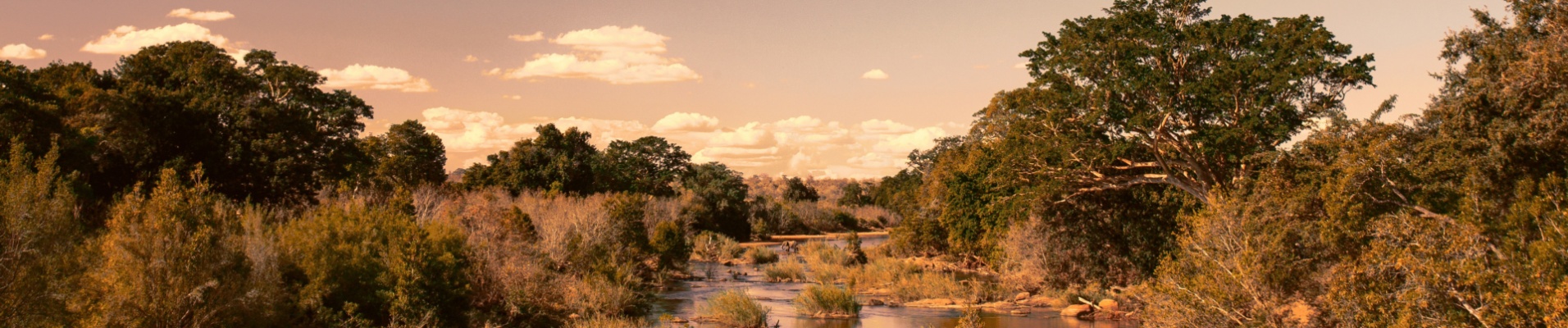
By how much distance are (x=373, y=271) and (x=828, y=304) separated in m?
12.2

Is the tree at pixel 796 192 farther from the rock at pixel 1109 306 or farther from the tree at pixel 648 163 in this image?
the rock at pixel 1109 306

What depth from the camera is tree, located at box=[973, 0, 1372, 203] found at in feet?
87.8

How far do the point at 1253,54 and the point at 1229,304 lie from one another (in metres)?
12.2

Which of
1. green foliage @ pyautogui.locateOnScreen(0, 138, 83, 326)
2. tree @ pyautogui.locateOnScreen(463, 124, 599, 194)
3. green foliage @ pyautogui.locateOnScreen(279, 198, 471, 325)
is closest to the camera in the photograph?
green foliage @ pyautogui.locateOnScreen(0, 138, 83, 326)

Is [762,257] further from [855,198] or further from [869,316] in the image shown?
[855,198]

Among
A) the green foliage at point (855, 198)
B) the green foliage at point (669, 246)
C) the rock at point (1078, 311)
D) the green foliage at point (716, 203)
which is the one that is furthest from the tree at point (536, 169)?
the green foliage at point (855, 198)

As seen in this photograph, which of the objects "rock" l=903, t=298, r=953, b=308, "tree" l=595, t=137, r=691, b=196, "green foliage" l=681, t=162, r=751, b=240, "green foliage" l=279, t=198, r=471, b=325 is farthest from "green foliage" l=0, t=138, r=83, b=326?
"tree" l=595, t=137, r=691, b=196

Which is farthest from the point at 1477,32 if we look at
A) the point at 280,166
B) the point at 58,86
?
the point at 58,86

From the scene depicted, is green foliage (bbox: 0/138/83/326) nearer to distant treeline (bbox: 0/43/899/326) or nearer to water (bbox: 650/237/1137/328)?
distant treeline (bbox: 0/43/899/326)

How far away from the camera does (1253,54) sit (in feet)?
90.0

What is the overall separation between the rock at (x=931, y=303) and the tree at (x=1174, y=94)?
15.8ft

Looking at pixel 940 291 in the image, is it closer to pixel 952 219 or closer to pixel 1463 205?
pixel 952 219

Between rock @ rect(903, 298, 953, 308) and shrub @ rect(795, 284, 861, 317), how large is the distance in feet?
12.4

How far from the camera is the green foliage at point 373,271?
20078mm
